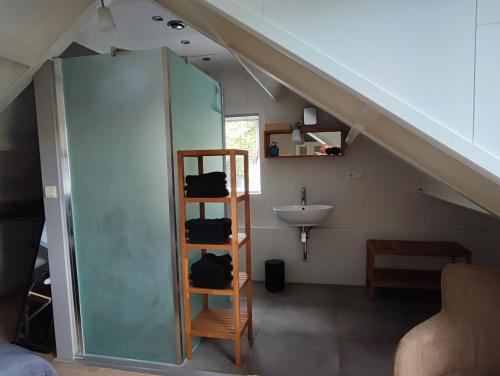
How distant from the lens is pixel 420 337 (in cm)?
141

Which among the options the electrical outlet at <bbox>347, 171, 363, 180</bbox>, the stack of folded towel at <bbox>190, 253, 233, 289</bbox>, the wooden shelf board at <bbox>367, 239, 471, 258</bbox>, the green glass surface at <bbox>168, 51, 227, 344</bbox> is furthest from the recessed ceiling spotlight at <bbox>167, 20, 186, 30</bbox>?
the wooden shelf board at <bbox>367, 239, 471, 258</bbox>

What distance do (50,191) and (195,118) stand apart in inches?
46.5

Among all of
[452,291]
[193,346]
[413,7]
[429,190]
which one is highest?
[413,7]

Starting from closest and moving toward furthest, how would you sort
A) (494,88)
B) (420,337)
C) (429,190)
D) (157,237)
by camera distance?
(494,88)
(420,337)
(157,237)
(429,190)

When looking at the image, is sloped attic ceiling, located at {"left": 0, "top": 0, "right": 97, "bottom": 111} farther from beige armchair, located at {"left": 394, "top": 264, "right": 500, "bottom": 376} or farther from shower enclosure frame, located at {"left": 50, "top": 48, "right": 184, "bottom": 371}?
beige armchair, located at {"left": 394, "top": 264, "right": 500, "bottom": 376}

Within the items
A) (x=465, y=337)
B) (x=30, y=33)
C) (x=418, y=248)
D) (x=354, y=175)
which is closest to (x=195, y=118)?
(x=30, y=33)

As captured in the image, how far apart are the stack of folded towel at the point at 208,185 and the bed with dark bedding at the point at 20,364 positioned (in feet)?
3.92

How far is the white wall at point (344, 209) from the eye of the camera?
322 cm

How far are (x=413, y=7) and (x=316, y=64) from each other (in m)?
0.25

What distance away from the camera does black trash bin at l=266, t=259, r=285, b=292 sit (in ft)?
11.0

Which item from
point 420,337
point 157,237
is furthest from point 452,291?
point 157,237

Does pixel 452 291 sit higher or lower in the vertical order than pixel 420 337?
higher

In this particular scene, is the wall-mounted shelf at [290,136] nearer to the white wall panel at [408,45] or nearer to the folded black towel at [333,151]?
the folded black towel at [333,151]

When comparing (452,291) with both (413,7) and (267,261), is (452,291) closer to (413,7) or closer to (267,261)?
(413,7)
